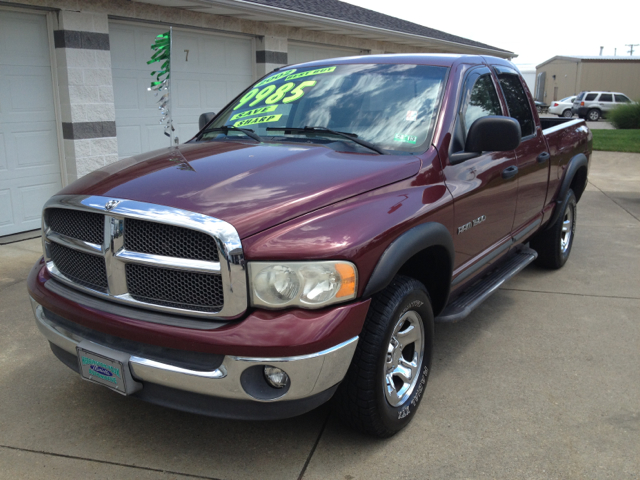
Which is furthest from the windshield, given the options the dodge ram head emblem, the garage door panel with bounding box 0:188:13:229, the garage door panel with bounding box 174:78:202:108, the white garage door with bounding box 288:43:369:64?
the white garage door with bounding box 288:43:369:64

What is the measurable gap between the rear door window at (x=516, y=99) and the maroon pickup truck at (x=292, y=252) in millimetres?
756

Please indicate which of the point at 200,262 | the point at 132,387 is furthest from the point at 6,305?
the point at 200,262

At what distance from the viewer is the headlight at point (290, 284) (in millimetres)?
2350

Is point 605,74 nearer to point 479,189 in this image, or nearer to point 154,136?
point 154,136

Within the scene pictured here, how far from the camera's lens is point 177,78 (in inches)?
348

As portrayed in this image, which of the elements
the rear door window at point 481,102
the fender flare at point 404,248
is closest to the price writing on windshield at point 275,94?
the rear door window at point 481,102

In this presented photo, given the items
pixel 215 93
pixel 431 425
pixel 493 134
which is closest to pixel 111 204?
pixel 431 425

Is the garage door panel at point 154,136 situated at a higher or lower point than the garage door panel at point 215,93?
lower

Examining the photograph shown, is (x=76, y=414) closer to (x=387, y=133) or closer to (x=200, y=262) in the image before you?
(x=200, y=262)

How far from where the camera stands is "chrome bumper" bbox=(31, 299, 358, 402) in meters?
2.32

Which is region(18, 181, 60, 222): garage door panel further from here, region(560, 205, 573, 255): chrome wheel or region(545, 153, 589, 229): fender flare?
region(560, 205, 573, 255): chrome wheel

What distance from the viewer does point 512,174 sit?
4.07m

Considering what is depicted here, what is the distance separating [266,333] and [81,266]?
1064mm

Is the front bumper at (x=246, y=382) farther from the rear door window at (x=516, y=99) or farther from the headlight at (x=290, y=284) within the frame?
the rear door window at (x=516, y=99)
